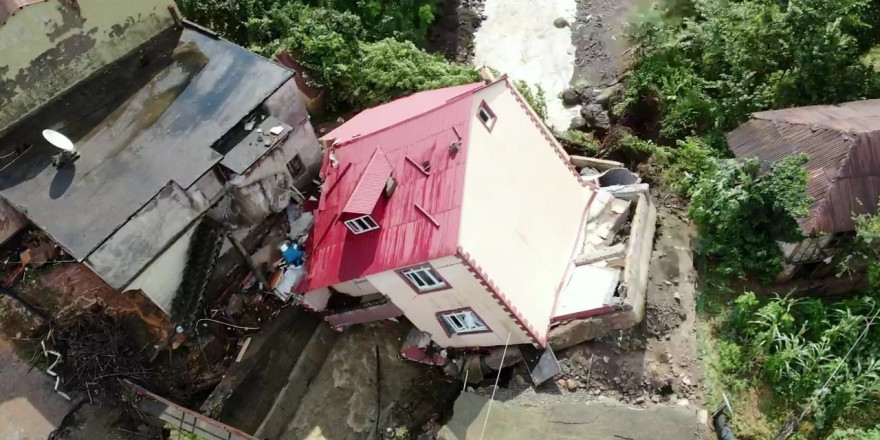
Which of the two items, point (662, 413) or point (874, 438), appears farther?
point (662, 413)

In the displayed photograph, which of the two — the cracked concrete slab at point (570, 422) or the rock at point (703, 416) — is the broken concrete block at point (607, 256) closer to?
the cracked concrete slab at point (570, 422)

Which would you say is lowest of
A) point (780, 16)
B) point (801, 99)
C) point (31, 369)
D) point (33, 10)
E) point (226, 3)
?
point (31, 369)

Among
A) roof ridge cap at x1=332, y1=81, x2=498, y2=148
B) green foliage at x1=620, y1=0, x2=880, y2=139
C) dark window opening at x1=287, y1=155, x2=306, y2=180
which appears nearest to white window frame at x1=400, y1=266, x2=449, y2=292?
roof ridge cap at x1=332, y1=81, x2=498, y2=148

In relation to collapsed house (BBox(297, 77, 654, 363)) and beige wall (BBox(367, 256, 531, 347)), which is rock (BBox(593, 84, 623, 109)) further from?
beige wall (BBox(367, 256, 531, 347))

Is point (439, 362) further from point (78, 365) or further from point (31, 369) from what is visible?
point (31, 369)

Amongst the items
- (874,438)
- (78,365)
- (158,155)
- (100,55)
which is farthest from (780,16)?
(78,365)

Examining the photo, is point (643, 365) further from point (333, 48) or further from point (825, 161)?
point (333, 48)

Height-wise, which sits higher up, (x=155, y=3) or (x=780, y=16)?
(x=155, y=3)
